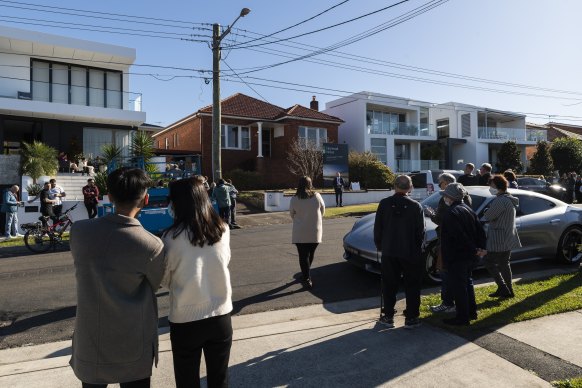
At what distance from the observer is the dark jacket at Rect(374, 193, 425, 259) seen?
4.83m

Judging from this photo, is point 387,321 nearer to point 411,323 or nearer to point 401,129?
point 411,323

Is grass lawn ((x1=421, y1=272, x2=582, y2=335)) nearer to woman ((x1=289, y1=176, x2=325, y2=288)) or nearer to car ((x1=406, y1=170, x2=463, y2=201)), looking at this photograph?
woman ((x1=289, y1=176, x2=325, y2=288))

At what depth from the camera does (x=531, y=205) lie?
7711 mm

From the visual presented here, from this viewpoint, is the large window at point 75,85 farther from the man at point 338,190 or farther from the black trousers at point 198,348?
the black trousers at point 198,348

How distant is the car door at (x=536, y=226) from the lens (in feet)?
24.4

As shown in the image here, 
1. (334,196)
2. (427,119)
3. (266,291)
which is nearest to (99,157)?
(334,196)

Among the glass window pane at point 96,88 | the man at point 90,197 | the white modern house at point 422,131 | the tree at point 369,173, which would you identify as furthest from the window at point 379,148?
the man at point 90,197

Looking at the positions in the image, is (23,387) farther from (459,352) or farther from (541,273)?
(541,273)

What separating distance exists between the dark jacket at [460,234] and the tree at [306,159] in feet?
77.1

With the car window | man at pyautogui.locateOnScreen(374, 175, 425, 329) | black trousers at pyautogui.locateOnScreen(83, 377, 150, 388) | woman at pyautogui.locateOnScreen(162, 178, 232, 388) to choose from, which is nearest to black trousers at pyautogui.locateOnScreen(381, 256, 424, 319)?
man at pyautogui.locateOnScreen(374, 175, 425, 329)

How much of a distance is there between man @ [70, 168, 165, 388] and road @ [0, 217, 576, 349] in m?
3.10

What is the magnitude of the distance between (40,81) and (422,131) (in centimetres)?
2973

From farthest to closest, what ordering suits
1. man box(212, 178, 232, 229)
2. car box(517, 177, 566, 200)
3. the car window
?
car box(517, 177, 566, 200) < man box(212, 178, 232, 229) < the car window

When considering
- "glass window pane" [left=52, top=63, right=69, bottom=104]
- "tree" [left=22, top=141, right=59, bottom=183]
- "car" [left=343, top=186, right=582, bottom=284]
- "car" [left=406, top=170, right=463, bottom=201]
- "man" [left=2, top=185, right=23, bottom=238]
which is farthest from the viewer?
"glass window pane" [left=52, top=63, right=69, bottom=104]
